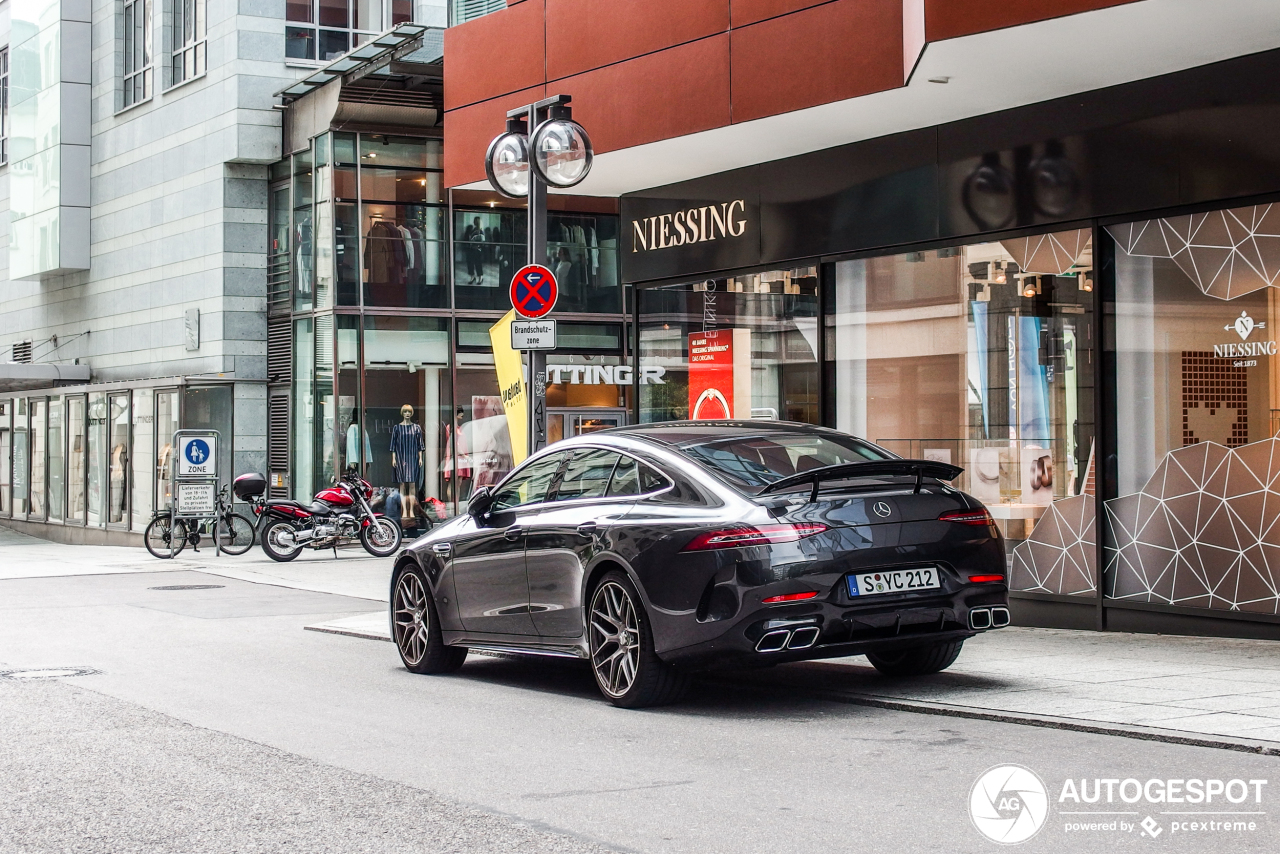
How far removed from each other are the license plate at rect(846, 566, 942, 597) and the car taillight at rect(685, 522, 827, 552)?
0.32 metres

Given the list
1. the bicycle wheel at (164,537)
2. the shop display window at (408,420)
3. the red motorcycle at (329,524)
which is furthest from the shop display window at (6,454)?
the red motorcycle at (329,524)

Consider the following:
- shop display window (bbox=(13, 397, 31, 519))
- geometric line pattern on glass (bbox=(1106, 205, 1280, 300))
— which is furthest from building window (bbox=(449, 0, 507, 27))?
shop display window (bbox=(13, 397, 31, 519))

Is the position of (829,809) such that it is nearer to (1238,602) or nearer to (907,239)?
(1238,602)

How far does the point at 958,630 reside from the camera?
7.67 meters

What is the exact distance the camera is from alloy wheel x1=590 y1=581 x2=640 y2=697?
7840mm

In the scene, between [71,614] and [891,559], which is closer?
[891,559]

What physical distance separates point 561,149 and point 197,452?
13.3 meters

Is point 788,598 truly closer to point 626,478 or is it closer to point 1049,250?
point 626,478

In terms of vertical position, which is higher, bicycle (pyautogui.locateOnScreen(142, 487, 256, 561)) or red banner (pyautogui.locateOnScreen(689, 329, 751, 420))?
red banner (pyautogui.locateOnScreen(689, 329, 751, 420))

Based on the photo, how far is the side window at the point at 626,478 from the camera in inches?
322

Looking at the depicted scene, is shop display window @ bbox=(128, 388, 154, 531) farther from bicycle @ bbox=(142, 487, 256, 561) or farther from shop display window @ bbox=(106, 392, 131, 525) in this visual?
bicycle @ bbox=(142, 487, 256, 561)

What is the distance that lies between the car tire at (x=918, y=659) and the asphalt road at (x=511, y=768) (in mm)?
647

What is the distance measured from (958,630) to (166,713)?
14.0ft

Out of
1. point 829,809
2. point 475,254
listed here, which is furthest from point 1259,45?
point 475,254
